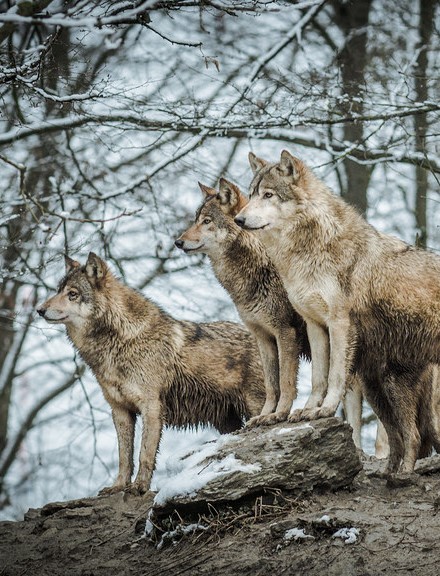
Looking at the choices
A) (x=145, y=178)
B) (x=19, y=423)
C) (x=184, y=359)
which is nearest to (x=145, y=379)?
(x=184, y=359)

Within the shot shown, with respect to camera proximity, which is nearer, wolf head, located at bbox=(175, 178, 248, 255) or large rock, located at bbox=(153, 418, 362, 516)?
large rock, located at bbox=(153, 418, 362, 516)

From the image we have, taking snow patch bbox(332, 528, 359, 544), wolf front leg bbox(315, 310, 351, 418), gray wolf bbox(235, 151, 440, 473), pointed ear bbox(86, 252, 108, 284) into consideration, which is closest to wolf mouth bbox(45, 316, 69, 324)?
pointed ear bbox(86, 252, 108, 284)

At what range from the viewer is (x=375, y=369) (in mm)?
9164

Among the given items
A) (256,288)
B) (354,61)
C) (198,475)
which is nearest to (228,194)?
(256,288)

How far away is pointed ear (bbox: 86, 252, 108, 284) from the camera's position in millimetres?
10859

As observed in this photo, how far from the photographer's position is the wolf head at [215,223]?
1014cm

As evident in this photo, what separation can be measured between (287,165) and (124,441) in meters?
3.66

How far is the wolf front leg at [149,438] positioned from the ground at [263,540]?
0.65 m

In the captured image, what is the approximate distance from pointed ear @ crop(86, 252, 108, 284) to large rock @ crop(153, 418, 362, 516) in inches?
127

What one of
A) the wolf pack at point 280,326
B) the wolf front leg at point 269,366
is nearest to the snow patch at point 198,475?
the wolf pack at point 280,326

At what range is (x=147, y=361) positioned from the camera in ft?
35.0

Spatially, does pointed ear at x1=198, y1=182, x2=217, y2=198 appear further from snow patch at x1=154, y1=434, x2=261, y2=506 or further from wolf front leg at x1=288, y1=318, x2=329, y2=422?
snow patch at x1=154, y1=434, x2=261, y2=506

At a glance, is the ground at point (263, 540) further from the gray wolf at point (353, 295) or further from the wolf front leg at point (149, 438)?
the gray wolf at point (353, 295)

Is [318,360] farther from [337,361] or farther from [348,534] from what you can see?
[348,534]
